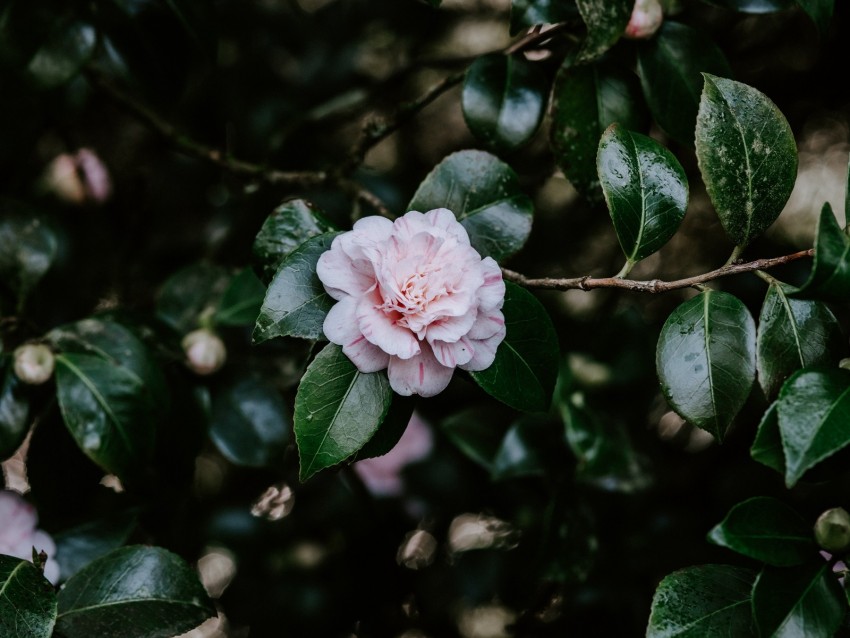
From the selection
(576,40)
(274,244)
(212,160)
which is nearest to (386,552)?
(212,160)

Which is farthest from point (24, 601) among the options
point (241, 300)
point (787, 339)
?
point (787, 339)

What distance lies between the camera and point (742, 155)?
0.73 metres

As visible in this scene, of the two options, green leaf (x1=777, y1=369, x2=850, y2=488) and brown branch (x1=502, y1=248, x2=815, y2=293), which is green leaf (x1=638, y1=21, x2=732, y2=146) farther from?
green leaf (x1=777, y1=369, x2=850, y2=488)

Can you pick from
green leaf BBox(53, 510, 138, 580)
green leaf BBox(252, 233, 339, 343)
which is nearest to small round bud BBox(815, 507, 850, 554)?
green leaf BBox(252, 233, 339, 343)

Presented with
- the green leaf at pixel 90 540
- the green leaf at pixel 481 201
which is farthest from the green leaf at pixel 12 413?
the green leaf at pixel 481 201

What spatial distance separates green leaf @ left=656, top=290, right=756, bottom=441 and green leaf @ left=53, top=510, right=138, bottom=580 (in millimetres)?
738

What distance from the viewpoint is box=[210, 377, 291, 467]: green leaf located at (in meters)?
1.12

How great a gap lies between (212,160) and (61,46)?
0.25 metres

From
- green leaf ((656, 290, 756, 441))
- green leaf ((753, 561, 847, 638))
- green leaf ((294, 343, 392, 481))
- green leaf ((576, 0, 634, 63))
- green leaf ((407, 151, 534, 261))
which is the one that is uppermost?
A: green leaf ((576, 0, 634, 63))

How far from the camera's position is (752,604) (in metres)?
0.69

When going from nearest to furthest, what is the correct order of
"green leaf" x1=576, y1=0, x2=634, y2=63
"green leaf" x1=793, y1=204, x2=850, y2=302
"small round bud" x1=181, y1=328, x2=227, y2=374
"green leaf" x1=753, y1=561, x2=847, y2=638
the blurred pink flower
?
"green leaf" x1=793, y1=204, x2=850, y2=302
"green leaf" x1=753, y1=561, x2=847, y2=638
"green leaf" x1=576, y1=0, x2=634, y2=63
"small round bud" x1=181, y1=328, x2=227, y2=374
the blurred pink flower

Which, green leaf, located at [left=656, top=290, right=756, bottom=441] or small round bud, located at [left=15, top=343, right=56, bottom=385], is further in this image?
small round bud, located at [left=15, top=343, right=56, bottom=385]

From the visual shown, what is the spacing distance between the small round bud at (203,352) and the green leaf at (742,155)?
0.70m

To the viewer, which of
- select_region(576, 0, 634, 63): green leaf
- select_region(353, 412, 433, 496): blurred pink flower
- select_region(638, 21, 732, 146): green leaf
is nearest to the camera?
select_region(576, 0, 634, 63): green leaf
